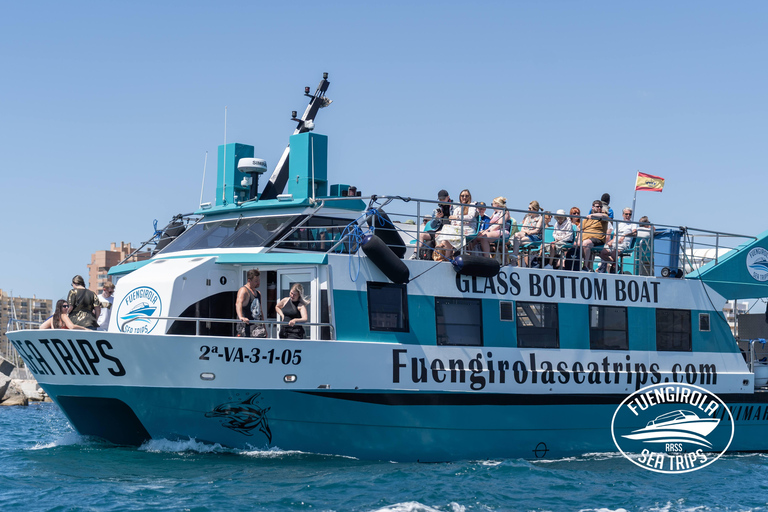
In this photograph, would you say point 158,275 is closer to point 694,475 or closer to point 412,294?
point 412,294

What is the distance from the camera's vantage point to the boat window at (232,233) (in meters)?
14.4

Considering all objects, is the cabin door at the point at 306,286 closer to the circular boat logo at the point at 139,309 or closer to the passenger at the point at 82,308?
the circular boat logo at the point at 139,309

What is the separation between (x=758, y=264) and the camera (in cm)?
1805

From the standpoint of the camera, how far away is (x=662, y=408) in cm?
1625

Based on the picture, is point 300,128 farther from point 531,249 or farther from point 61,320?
point 61,320

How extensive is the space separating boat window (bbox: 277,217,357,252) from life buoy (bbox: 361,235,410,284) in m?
0.44

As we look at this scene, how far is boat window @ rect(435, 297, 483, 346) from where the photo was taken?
47.4ft

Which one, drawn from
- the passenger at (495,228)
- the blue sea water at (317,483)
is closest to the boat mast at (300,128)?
the passenger at (495,228)

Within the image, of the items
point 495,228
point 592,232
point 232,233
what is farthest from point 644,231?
point 232,233

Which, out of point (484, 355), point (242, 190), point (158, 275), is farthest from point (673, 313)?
point (158, 275)

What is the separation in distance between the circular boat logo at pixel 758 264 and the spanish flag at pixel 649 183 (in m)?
2.23

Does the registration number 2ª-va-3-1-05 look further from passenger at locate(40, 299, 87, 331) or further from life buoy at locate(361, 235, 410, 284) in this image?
passenger at locate(40, 299, 87, 331)

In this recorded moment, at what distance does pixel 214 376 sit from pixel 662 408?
833 centimetres

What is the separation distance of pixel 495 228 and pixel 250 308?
4.56 m
